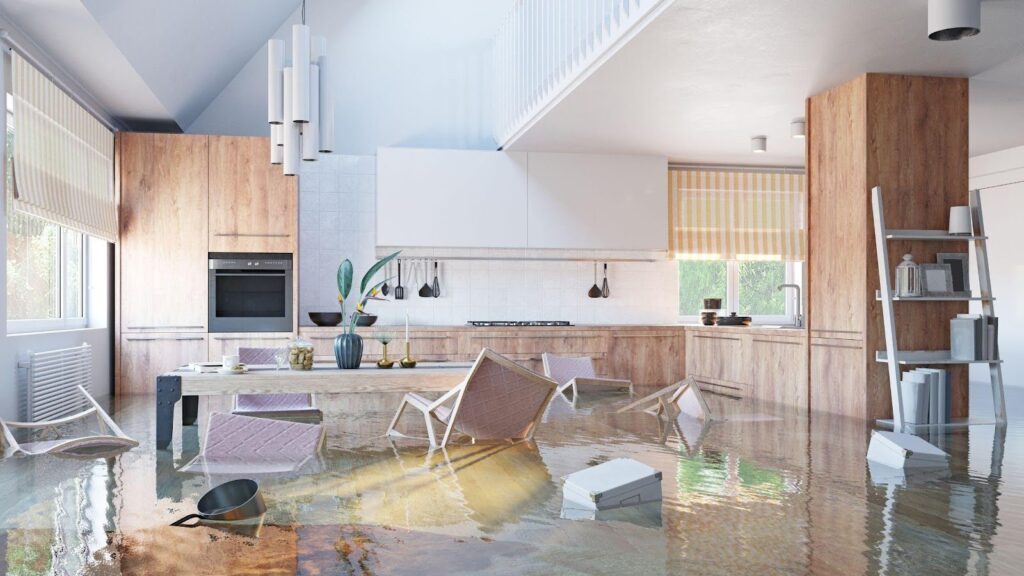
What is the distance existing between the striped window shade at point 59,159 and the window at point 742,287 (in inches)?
238

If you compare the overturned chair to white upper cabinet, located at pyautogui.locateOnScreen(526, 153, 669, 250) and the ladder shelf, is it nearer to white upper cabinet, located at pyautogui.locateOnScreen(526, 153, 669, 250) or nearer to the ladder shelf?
the ladder shelf

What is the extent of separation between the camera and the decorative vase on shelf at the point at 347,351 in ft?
18.1

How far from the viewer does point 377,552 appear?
3.04 meters

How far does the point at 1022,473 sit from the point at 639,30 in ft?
10.4

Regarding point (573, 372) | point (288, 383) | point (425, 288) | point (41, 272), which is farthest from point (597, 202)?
point (41, 272)

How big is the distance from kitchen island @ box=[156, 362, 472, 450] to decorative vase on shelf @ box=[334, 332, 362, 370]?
0.38 feet

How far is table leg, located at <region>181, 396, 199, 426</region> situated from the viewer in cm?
596

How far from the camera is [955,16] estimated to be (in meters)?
4.16

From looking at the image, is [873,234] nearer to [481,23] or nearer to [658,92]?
[658,92]

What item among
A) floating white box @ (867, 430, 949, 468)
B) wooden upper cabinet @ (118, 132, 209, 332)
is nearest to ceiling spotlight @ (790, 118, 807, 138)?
floating white box @ (867, 430, 949, 468)

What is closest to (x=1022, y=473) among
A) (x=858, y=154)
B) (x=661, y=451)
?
(x=661, y=451)

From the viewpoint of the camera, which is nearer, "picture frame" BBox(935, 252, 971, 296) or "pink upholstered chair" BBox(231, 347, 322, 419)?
"pink upholstered chair" BBox(231, 347, 322, 419)

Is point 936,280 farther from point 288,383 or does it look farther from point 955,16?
point 288,383

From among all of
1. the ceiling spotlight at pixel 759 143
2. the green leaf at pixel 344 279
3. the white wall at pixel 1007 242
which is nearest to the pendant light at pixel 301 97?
the green leaf at pixel 344 279
